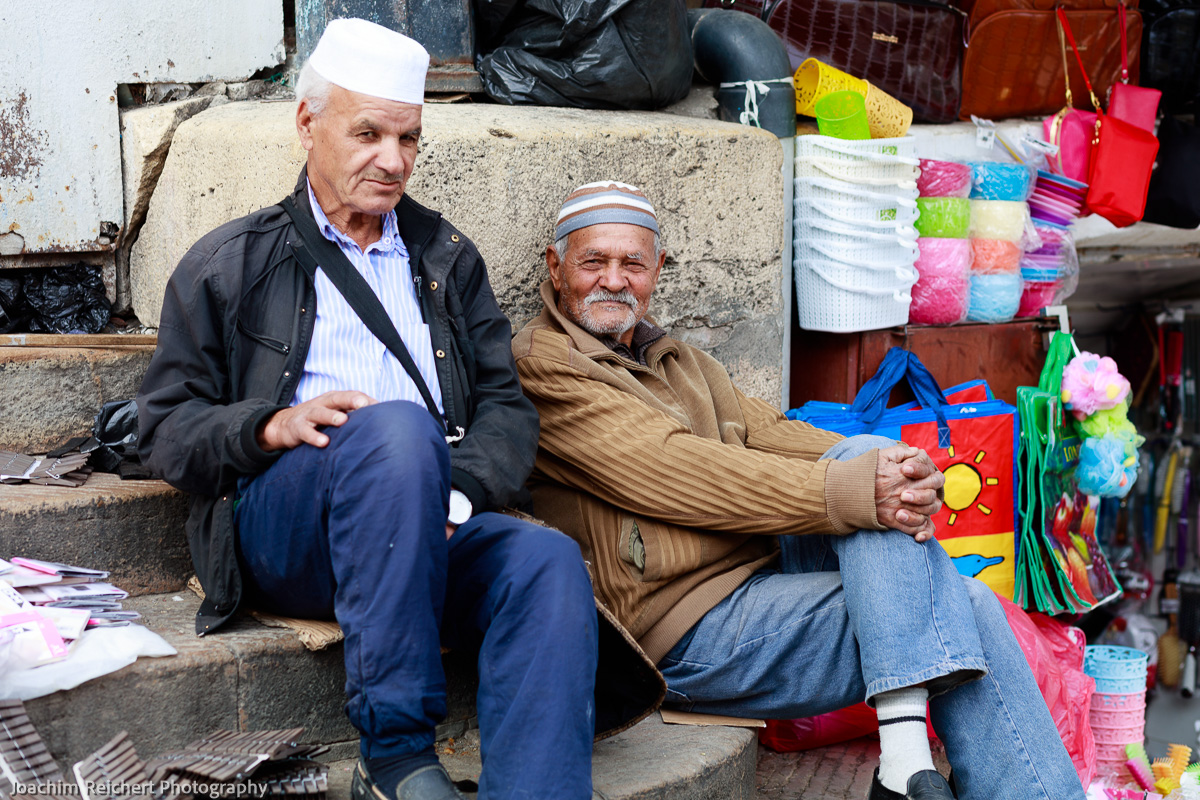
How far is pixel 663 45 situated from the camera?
11.3 ft

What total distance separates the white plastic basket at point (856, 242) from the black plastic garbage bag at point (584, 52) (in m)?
0.75

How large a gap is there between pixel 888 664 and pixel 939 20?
10.3 ft

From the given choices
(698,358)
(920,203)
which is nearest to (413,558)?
(698,358)

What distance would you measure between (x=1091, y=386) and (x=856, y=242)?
1080 mm

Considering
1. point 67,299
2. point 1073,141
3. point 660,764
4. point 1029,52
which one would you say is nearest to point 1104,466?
point 1073,141

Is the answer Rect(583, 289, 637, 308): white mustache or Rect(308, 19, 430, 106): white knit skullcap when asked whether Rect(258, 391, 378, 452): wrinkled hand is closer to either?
Rect(308, 19, 430, 106): white knit skullcap

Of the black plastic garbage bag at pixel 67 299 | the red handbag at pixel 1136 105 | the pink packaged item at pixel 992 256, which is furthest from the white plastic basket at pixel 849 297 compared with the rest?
the black plastic garbage bag at pixel 67 299

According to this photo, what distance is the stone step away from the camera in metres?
2.02

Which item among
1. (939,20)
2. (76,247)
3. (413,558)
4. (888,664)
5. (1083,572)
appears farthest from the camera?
(939,20)

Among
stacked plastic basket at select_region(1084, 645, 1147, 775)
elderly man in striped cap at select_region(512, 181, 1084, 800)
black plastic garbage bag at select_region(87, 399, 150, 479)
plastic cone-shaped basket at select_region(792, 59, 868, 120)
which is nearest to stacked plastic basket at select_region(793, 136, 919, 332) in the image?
plastic cone-shaped basket at select_region(792, 59, 868, 120)

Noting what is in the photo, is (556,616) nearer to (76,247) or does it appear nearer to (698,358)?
(698,358)

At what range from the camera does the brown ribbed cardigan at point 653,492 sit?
2422mm

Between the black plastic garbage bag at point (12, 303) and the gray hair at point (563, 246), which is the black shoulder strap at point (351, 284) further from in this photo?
the black plastic garbage bag at point (12, 303)

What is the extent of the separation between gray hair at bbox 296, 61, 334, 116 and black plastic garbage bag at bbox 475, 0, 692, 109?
1105 millimetres
